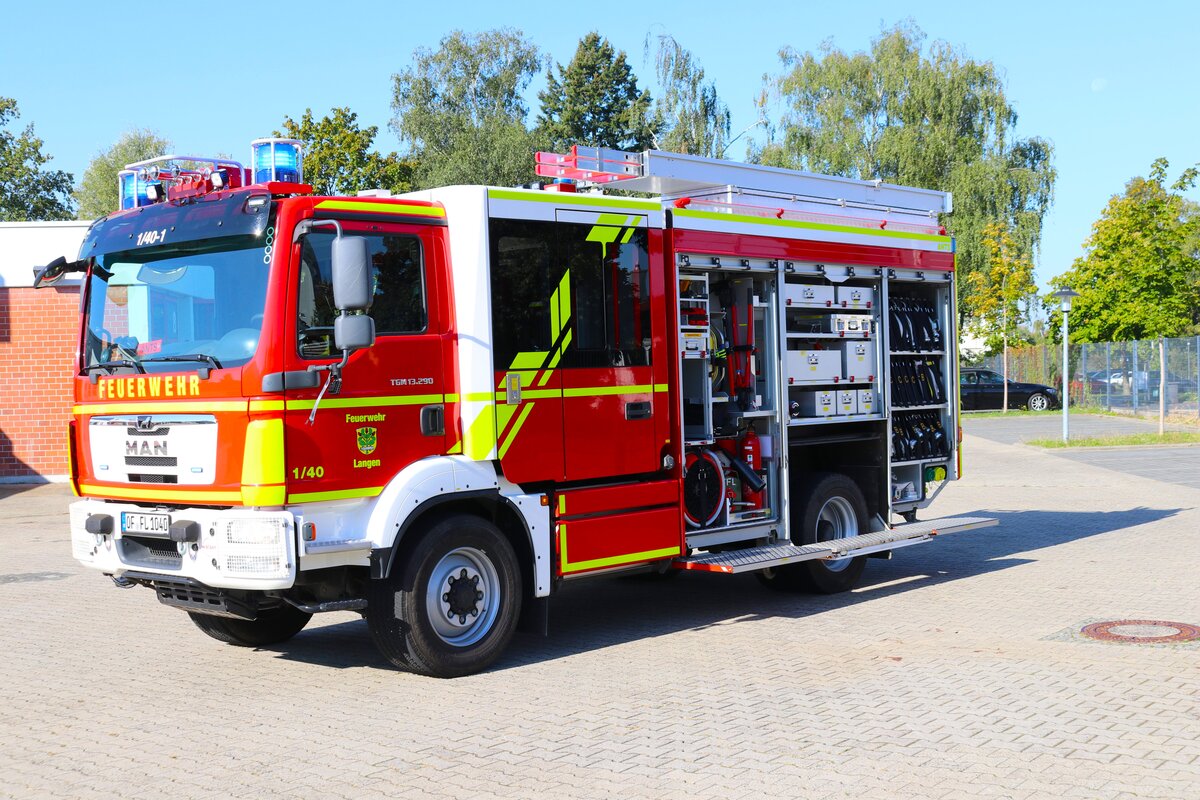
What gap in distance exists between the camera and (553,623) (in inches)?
383

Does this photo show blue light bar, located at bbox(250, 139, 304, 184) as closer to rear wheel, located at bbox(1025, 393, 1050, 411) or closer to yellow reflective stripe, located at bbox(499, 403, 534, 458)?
yellow reflective stripe, located at bbox(499, 403, 534, 458)

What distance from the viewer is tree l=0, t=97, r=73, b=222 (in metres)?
63.3

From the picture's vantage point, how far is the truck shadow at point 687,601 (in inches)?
350

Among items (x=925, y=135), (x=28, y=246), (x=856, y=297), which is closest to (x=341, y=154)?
(x=28, y=246)

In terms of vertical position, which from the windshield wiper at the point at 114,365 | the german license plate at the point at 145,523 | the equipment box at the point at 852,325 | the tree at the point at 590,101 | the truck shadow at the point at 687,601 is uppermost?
the tree at the point at 590,101

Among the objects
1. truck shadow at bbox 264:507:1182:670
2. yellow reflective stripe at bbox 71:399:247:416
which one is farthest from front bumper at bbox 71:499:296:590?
truck shadow at bbox 264:507:1182:670

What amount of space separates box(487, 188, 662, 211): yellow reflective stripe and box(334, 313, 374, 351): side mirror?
4.36 ft

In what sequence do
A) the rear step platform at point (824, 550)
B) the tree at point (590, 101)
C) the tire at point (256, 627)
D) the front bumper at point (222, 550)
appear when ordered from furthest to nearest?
the tree at point (590, 101)
the rear step platform at point (824, 550)
the tire at point (256, 627)
the front bumper at point (222, 550)

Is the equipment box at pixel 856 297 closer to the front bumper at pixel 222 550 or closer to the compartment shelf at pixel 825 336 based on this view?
the compartment shelf at pixel 825 336

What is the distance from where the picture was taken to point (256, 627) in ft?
29.5

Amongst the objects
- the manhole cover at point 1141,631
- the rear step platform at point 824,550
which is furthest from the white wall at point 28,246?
the manhole cover at point 1141,631

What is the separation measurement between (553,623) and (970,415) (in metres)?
35.7

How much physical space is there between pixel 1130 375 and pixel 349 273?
35.8m

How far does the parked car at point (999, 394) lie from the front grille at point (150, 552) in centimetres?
3936
